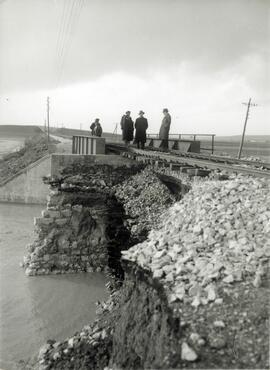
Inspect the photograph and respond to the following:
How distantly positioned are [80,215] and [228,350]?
11.8 metres

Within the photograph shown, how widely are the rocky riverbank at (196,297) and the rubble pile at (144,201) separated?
3530 millimetres

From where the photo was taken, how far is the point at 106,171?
16.1m

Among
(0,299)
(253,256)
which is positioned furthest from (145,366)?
(0,299)

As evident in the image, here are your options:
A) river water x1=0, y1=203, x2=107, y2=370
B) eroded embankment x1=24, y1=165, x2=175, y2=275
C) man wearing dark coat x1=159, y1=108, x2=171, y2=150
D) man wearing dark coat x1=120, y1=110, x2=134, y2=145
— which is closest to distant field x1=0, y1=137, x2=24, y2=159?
man wearing dark coat x1=120, y1=110, x2=134, y2=145

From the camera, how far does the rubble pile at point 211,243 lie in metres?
5.54

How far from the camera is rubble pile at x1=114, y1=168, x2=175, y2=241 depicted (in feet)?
38.7

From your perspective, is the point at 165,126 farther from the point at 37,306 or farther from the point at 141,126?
the point at 37,306

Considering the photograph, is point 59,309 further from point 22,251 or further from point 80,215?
point 22,251

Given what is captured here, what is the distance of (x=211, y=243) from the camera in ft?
21.3

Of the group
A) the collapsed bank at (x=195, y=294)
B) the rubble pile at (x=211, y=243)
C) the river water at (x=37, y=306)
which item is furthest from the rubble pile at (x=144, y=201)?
the rubble pile at (x=211, y=243)

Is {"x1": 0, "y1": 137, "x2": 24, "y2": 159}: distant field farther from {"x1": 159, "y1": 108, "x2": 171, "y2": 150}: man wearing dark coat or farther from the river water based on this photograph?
the river water

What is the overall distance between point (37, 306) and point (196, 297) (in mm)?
9306

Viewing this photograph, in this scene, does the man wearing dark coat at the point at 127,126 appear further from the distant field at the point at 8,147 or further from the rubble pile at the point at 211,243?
the distant field at the point at 8,147

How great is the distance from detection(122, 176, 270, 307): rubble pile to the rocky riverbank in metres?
0.02
